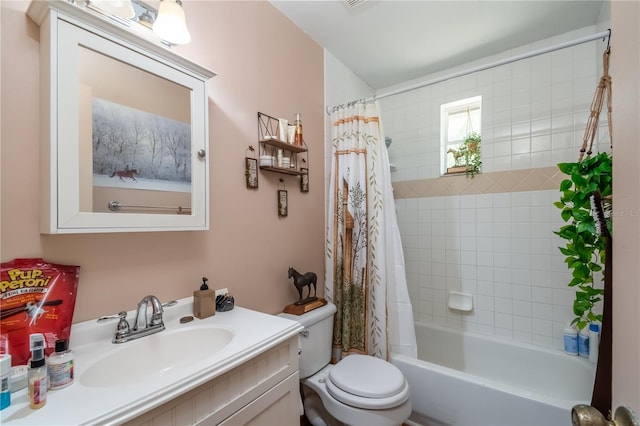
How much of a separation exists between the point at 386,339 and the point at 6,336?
1640mm

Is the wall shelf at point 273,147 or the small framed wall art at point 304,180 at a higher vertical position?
the wall shelf at point 273,147

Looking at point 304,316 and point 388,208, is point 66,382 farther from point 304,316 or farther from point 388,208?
point 388,208

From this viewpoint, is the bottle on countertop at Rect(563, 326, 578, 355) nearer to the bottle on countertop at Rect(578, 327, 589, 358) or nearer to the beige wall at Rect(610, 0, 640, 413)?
the bottle on countertop at Rect(578, 327, 589, 358)

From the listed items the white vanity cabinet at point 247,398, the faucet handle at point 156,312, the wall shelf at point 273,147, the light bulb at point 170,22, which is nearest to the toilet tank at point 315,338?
the white vanity cabinet at point 247,398

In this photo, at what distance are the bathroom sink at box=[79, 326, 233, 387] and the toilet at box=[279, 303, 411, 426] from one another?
20.7 inches

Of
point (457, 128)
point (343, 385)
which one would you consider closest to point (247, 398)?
point (343, 385)

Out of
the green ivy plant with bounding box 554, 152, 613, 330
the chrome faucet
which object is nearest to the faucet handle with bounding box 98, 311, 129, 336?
→ the chrome faucet

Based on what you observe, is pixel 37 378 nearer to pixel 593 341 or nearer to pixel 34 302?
pixel 34 302

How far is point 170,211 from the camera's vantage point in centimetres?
109

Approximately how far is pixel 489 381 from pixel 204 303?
1473 mm

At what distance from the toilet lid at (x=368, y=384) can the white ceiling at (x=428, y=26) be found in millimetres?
2038

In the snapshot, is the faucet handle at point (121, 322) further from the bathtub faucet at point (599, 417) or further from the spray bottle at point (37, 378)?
the bathtub faucet at point (599, 417)

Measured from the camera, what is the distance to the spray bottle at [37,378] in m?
0.61

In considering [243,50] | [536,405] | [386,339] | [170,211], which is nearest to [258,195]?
[170,211]
